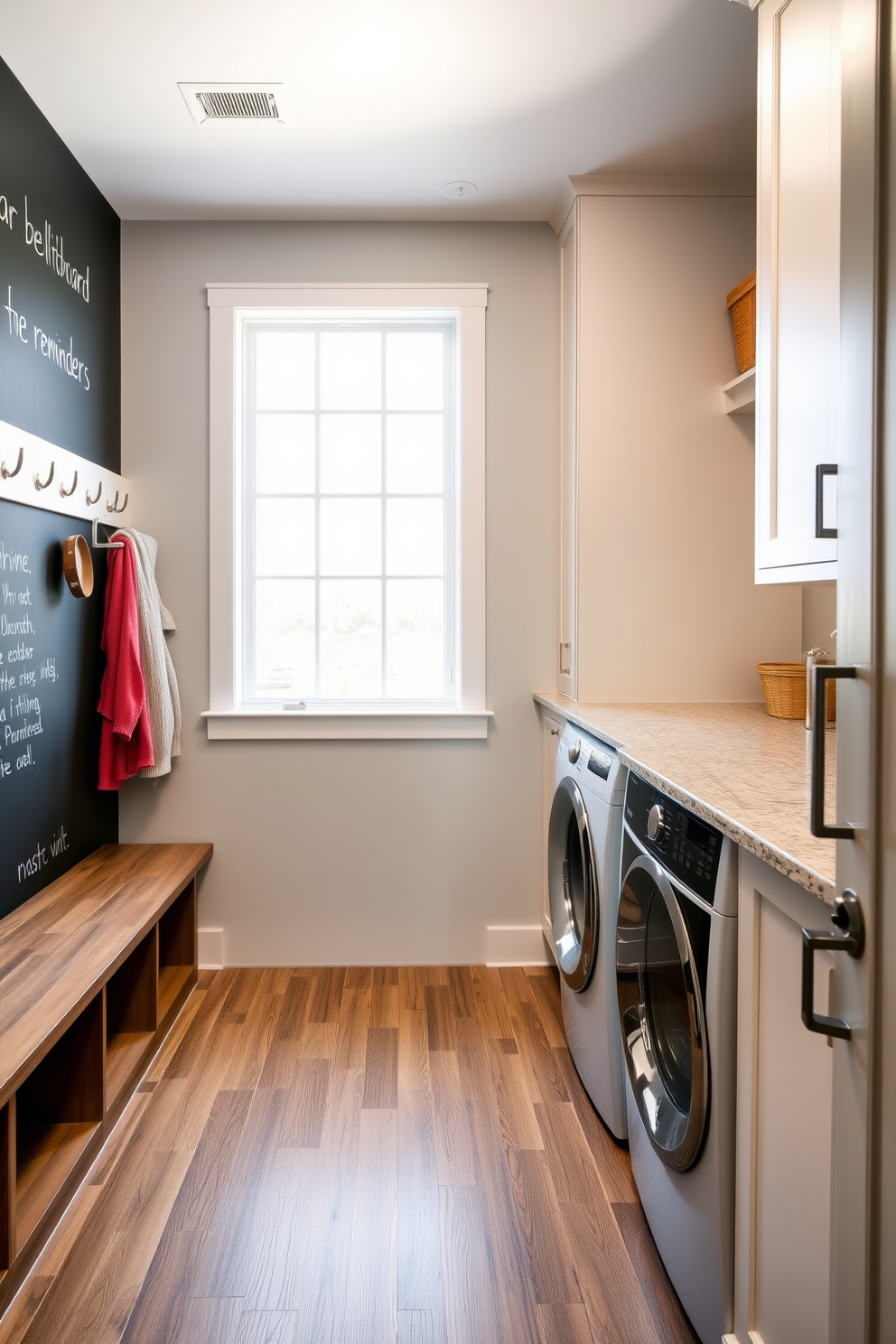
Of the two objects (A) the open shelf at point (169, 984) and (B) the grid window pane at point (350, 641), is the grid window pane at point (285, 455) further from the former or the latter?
(A) the open shelf at point (169, 984)

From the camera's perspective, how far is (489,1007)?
2607 millimetres

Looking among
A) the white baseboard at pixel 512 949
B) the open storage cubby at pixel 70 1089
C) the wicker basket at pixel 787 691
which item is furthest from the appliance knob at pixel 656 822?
the white baseboard at pixel 512 949

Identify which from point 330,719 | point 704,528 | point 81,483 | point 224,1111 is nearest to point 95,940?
point 224,1111

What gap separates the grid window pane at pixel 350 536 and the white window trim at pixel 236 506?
12.0 inches

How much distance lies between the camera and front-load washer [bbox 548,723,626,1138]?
1.86 meters

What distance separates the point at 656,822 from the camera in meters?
1.51

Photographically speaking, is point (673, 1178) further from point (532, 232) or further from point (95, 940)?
point (532, 232)

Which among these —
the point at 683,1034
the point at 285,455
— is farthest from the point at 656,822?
the point at 285,455

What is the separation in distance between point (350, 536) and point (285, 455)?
368 millimetres

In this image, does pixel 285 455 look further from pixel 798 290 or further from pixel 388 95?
pixel 798 290

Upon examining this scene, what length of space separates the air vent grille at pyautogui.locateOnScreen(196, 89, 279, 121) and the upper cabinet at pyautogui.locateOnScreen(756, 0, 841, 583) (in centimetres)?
125

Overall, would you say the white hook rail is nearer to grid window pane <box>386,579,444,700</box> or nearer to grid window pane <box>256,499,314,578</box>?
grid window pane <box>256,499,314,578</box>

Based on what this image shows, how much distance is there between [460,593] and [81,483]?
1246 millimetres

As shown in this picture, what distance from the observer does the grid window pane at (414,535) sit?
3010 mm
